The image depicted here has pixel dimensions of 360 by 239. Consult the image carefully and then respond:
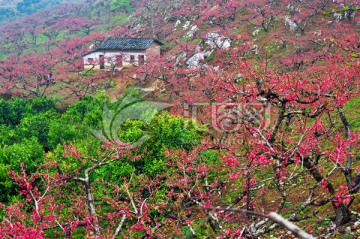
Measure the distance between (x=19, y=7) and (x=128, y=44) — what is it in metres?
68.7

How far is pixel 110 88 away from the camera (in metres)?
38.8

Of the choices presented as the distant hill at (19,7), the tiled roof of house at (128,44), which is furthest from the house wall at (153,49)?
the distant hill at (19,7)

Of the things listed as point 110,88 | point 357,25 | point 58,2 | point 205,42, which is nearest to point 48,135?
point 110,88

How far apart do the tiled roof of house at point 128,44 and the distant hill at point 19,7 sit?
58.6 metres

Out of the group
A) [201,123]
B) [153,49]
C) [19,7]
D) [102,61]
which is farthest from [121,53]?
[19,7]

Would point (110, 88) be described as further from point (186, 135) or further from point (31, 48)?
point (31, 48)

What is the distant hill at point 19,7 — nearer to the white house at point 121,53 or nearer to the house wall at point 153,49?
the white house at point 121,53

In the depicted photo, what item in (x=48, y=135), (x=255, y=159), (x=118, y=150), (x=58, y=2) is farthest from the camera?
(x=58, y=2)

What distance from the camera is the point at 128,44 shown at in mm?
43875

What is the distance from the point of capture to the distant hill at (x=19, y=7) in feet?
300

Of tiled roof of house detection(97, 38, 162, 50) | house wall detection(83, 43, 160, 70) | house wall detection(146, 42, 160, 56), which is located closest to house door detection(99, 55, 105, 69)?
house wall detection(83, 43, 160, 70)

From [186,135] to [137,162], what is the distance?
8.29ft

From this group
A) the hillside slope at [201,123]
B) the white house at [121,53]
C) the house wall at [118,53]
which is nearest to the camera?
the hillside slope at [201,123]

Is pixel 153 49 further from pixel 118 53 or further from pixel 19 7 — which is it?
pixel 19 7
